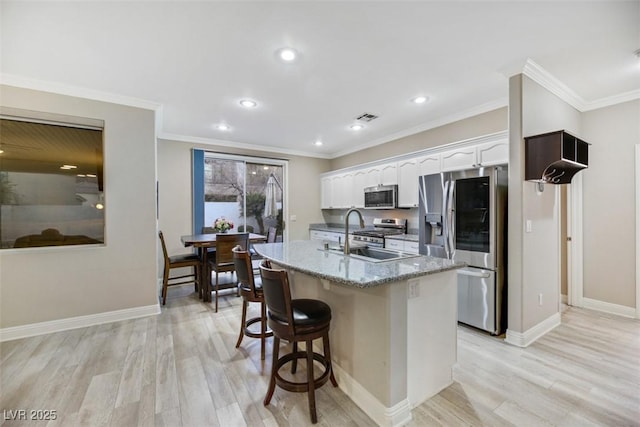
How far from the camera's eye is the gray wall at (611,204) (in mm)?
3301

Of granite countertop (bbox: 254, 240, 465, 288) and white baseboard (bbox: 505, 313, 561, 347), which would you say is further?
white baseboard (bbox: 505, 313, 561, 347)

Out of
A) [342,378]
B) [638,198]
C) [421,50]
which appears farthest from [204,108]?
[638,198]

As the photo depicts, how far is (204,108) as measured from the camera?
3689 mm

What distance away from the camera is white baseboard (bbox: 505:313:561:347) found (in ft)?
8.78

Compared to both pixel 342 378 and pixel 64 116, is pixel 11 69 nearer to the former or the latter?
pixel 64 116

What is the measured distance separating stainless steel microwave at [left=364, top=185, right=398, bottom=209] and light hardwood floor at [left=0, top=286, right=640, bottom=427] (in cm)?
223

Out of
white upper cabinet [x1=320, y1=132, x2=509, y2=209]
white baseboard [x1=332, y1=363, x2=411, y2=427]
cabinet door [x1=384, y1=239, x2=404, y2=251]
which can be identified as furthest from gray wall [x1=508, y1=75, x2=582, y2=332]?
white baseboard [x1=332, y1=363, x2=411, y2=427]

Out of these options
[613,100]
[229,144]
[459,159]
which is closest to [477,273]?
[459,159]

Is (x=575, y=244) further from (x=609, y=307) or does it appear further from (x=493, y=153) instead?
(x=493, y=153)

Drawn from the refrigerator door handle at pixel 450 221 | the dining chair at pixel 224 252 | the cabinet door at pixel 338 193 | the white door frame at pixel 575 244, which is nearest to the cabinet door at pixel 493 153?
the refrigerator door handle at pixel 450 221

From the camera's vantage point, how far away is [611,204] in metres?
3.44

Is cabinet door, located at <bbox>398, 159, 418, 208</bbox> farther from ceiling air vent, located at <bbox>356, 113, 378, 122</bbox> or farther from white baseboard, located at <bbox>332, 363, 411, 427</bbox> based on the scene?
white baseboard, located at <bbox>332, 363, 411, 427</bbox>

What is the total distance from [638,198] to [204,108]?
5461 millimetres

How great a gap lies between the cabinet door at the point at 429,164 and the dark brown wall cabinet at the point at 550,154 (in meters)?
1.28
